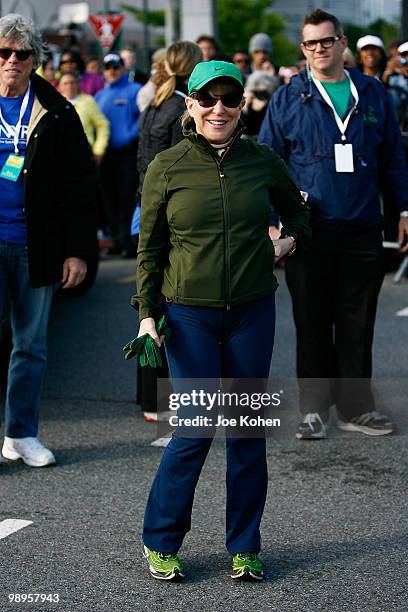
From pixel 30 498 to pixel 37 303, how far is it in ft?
3.15

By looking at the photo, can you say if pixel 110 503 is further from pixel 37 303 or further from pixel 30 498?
pixel 37 303

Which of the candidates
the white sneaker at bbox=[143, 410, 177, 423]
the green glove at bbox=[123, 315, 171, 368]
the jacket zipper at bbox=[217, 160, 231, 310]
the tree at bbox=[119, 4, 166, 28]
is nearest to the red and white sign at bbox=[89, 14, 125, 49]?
the white sneaker at bbox=[143, 410, 177, 423]

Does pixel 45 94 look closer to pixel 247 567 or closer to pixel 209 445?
pixel 209 445

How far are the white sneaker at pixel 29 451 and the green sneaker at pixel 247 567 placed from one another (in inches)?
70.6

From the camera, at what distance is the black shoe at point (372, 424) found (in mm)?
6570

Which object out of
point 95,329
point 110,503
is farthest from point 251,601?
point 95,329

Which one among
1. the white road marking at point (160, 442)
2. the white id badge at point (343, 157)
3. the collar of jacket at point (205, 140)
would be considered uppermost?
the collar of jacket at point (205, 140)

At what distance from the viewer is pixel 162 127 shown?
670 cm

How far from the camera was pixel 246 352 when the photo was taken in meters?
4.45

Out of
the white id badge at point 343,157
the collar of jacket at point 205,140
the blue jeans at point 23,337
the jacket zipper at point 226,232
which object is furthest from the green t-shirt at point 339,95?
the jacket zipper at point 226,232

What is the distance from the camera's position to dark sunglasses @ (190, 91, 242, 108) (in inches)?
170

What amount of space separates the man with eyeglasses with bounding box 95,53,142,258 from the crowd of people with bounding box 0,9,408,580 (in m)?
5.97

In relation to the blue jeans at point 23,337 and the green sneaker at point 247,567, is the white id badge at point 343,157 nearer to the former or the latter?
the blue jeans at point 23,337

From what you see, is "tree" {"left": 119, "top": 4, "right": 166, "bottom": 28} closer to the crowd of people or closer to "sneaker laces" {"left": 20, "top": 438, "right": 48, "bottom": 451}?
the crowd of people
